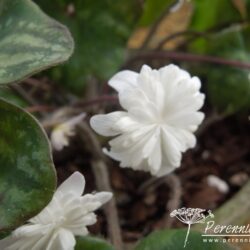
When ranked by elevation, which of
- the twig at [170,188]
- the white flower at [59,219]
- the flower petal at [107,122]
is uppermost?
the flower petal at [107,122]

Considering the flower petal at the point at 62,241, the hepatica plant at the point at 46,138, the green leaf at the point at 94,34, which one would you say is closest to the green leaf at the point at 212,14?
the green leaf at the point at 94,34

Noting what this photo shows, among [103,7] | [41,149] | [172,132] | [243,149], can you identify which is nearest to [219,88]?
[243,149]

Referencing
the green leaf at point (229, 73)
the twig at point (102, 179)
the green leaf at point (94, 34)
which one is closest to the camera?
the twig at point (102, 179)

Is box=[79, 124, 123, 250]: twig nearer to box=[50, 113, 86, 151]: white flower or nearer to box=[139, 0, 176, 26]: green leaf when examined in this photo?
box=[50, 113, 86, 151]: white flower

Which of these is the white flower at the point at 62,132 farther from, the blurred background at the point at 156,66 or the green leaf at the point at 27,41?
the green leaf at the point at 27,41

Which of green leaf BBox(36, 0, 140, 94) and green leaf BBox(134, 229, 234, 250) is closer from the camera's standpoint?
green leaf BBox(134, 229, 234, 250)

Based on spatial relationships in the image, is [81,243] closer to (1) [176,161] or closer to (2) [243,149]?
(1) [176,161]

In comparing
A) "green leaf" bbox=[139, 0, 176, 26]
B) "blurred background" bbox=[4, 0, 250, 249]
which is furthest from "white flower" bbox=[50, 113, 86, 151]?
"green leaf" bbox=[139, 0, 176, 26]
